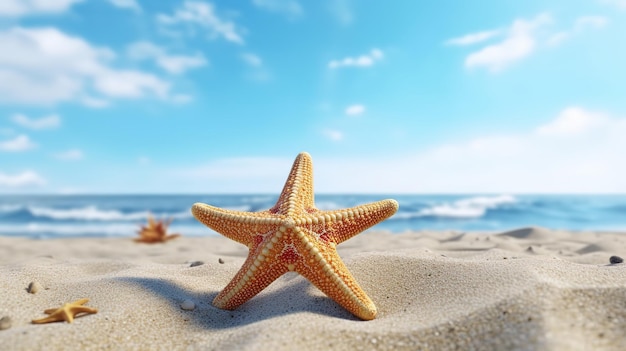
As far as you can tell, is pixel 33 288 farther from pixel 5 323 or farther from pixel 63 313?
pixel 63 313

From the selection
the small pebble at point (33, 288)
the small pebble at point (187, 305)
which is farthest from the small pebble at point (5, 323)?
the small pebble at point (187, 305)

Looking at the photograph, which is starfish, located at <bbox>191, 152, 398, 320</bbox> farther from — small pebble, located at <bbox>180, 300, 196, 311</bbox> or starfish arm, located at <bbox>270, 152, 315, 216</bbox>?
small pebble, located at <bbox>180, 300, 196, 311</bbox>

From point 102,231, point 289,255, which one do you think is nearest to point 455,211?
point 102,231

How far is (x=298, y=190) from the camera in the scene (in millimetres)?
3160

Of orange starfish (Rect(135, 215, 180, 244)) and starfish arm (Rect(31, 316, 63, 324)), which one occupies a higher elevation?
starfish arm (Rect(31, 316, 63, 324))

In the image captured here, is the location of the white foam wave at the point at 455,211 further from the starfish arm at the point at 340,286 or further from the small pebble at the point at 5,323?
the small pebble at the point at 5,323

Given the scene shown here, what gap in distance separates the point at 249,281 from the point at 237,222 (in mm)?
454

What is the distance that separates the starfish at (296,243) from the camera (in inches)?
104

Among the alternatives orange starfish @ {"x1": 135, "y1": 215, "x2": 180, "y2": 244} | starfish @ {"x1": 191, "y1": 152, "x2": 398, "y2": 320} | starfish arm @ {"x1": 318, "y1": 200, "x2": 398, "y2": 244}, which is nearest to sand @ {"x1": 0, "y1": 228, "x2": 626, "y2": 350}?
starfish @ {"x1": 191, "y1": 152, "x2": 398, "y2": 320}

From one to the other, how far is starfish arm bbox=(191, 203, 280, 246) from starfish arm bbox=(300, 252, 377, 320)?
0.46 metres

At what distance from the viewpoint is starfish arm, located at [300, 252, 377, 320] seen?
250cm

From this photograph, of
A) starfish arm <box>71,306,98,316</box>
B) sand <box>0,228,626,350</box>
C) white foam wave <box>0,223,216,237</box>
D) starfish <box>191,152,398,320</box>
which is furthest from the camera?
white foam wave <box>0,223,216,237</box>

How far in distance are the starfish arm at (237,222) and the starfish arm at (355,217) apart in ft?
1.41

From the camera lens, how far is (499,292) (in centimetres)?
232
